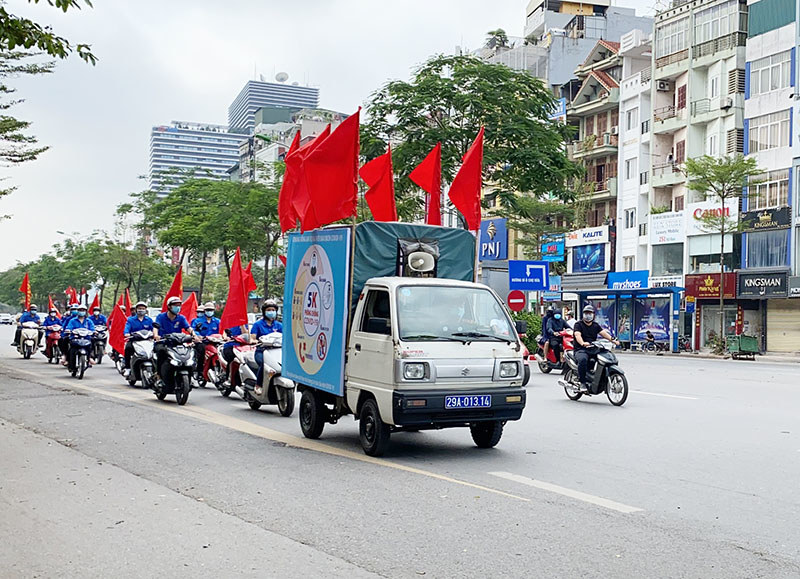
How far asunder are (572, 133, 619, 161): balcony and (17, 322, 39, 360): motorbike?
3658 centimetres

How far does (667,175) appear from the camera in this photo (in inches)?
1946

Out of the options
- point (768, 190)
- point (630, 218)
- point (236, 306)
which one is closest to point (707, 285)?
point (768, 190)

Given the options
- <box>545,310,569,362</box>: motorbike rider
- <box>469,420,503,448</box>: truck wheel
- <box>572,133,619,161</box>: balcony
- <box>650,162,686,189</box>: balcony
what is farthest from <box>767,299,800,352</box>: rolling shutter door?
<box>469,420,503,448</box>: truck wheel

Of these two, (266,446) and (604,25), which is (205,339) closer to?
(266,446)

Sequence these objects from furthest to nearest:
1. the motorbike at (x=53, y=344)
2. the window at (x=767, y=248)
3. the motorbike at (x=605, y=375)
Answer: the window at (x=767, y=248) < the motorbike at (x=53, y=344) < the motorbike at (x=605, y=375)

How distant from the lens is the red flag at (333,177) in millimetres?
10781

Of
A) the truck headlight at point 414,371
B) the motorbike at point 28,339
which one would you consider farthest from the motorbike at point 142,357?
the motorbike at point 28,339

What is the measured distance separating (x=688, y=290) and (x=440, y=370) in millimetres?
39809

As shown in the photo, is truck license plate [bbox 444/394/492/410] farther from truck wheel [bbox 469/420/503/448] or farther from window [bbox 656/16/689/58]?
window [bbox 656/16/689/58]

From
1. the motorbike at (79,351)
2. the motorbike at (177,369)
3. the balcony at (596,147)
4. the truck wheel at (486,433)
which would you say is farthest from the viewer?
the balcony at (596,147)

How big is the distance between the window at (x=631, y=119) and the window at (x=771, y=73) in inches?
393

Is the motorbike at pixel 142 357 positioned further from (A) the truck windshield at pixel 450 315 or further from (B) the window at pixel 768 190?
(B) the window at pixel 768 190

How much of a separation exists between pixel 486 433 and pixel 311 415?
2149mm

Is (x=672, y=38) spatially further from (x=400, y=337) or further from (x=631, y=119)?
(x=400, y=337)
